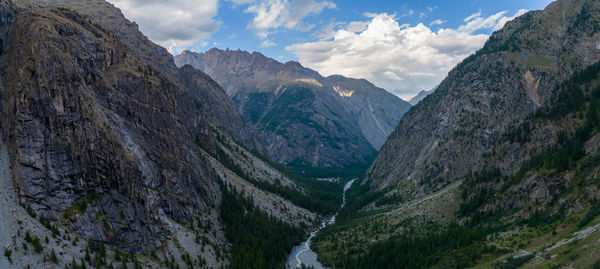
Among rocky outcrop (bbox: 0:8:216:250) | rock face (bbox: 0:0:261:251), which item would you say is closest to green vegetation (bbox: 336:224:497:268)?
rock face (bbox: 0:0:261:251)

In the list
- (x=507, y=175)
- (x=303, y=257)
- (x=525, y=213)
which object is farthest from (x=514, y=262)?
(x=303, y=257)

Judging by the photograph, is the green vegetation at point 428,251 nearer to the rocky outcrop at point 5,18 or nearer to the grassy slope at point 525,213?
the grassy slope at point 525,213

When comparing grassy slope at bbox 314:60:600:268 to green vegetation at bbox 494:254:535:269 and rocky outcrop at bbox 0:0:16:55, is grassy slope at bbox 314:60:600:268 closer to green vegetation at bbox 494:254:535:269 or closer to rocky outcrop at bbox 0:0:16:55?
green vegetation at bbox 494:254:535:269

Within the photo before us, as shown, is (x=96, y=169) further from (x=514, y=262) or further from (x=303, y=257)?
(x=514, y=262)

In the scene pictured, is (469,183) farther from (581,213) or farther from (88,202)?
(88,202)

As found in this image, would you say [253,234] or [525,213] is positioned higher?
[253,234]
